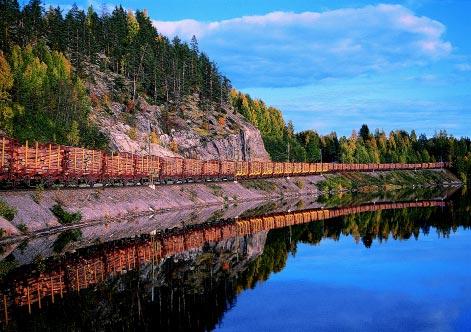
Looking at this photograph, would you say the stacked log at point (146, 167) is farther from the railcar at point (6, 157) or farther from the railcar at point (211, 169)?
→ the railcar at point (6, 157)

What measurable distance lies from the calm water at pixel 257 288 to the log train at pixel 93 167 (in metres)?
10.3

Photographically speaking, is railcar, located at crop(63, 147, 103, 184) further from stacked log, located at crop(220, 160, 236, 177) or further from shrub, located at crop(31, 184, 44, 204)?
stacked log, located at crop(220, 160, 236, 177)

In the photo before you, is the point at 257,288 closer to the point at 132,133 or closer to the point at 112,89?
the point at 132,133

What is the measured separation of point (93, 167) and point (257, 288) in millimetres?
32427

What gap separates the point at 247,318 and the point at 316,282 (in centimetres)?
715

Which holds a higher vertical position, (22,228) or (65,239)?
(22,228)

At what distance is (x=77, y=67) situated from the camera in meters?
122

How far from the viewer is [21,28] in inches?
4520

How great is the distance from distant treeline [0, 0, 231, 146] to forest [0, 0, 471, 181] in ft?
0.52

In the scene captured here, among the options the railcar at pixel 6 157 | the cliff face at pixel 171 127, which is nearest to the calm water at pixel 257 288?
the railcar at pixel 6 157

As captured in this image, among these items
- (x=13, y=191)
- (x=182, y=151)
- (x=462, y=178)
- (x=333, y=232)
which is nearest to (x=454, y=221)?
(x=333, y=232)

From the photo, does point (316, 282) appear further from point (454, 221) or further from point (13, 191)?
point (454, 221)

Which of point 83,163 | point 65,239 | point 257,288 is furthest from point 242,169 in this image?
point 257,288

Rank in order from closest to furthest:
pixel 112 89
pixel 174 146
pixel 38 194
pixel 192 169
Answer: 1. pixel 38 194
2. pixel 192 169
3. pixel 174 146
4. pixel 112 89
